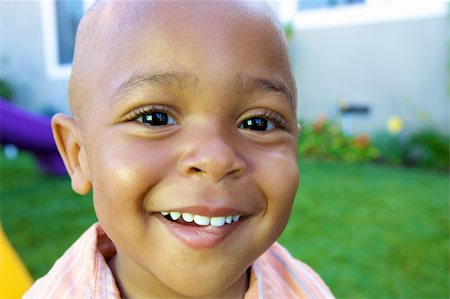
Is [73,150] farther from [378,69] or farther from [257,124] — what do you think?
[378,69]

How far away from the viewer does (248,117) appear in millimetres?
1122

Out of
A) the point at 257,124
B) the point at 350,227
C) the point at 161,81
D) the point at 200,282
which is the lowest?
the point at 350,227

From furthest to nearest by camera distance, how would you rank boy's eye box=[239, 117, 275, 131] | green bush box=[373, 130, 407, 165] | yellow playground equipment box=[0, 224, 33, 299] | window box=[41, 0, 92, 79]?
1. window box=[41, 0, 92, 79]
2. green bush box=[373, 130, 407, 165]
3. yellow playground equipment box=[0, 224, 33, 299]
4. boy's eye box=[239, 117, 275, 131]

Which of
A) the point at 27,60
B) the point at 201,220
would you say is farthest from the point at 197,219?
the point at 27,60

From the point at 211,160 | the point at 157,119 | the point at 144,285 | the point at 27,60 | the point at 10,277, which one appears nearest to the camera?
the point at 211,160

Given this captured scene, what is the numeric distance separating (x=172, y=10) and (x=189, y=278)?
616mm

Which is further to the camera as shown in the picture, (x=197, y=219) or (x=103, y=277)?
(x=103, y=277)

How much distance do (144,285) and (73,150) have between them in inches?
17.5

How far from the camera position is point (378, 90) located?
8.16 metres

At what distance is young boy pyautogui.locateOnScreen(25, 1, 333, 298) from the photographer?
3.40 feet

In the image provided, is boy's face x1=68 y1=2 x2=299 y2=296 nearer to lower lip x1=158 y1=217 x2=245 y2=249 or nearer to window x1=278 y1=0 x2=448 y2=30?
lower lip x1=158 y1=217 x2=245 y2=249

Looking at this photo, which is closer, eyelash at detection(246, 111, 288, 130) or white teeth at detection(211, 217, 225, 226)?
white teeth at detection(211, 217, 225, 226)

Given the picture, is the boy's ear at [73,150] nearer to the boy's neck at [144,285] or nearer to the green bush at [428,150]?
the boy's neck at [144,285]

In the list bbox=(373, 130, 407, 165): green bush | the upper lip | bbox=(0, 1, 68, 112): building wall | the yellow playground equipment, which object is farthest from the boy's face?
bbox=(0, 1, 68, 112): building wall
